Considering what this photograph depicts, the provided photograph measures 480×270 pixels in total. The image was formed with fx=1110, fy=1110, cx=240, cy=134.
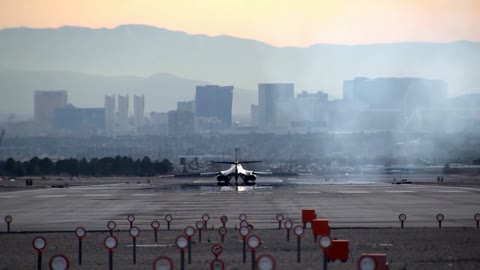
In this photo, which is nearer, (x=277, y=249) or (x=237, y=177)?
(x=277, y=249)

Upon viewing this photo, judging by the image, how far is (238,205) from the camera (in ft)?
199

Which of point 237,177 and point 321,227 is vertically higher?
point 237,177

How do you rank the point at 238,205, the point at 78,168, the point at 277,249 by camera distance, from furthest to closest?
the point at 78,168 < the point at 238,205 < the point at 277,249

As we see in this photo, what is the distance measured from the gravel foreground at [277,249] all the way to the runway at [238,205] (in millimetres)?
4024

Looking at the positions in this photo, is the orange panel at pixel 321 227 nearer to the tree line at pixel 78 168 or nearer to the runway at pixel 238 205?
the runway at pixel 238 205

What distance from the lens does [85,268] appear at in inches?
1210

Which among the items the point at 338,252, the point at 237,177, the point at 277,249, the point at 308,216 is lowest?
the point at 277,249

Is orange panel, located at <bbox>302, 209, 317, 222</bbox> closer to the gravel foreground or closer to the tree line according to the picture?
the gravel foreground

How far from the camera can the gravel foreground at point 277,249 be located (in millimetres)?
30938

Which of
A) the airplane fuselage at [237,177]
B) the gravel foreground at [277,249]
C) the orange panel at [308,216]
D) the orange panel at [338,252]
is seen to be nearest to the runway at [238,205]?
the orange panel at [308,216]

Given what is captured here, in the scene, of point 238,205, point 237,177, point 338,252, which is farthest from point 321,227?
point 237,177

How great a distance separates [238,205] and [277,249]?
25657 mm

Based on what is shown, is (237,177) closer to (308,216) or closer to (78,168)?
(78,168)

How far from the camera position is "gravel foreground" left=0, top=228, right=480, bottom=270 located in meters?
30.9
